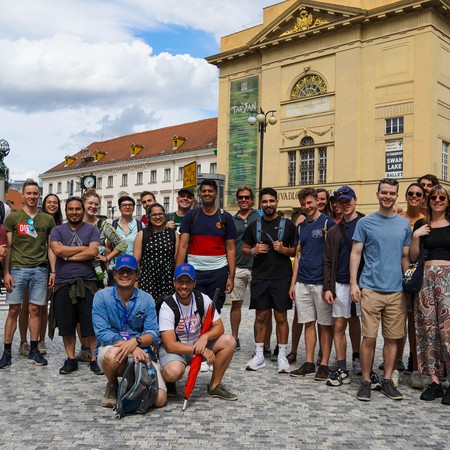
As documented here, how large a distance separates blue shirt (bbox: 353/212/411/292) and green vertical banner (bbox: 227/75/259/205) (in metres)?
33.7

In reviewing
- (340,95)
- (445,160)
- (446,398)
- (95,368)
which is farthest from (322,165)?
(446,398)

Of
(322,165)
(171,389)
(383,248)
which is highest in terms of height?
(322,165)

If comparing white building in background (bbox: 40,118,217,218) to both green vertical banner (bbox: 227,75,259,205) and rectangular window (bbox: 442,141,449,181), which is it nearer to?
green vertical banner (bbox: 227,75,259,205)

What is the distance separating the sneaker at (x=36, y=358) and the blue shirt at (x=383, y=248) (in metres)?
3.85

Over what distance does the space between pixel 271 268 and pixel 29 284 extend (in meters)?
2.96

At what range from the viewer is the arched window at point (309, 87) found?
3712cm

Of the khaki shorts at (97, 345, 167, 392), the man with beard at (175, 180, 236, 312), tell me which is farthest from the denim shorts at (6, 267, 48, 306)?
the khaki shorts at (97, 345, 167, 392)

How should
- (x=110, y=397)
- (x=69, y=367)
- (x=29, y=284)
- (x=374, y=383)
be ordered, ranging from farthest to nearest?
(x=29, y=284) → (x=69, y=367) → (x=374, y=383) → (x=110, y=397)

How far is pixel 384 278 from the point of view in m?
5.91

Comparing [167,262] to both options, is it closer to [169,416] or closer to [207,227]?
[207,227]

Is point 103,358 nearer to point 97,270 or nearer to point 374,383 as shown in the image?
point 97,270

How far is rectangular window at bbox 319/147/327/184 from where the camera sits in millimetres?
37094

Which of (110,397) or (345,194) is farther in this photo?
(345,194)

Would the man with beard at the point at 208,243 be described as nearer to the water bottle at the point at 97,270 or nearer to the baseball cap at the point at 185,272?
the water bottle at the point at 97,270
